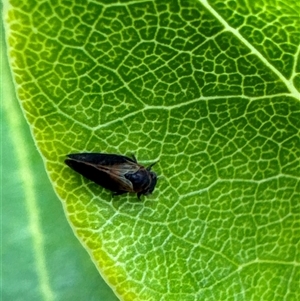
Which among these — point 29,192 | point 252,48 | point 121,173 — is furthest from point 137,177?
point 252,48

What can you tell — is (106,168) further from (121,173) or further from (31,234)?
(31,234)

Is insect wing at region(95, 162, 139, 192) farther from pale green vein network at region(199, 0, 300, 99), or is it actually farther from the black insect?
pale green vein network at region(199, 0, 300, 99)

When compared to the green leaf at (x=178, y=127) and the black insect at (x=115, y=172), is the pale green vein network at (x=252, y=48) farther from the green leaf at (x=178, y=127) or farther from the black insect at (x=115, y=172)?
the black insect at (x=115, y=172)

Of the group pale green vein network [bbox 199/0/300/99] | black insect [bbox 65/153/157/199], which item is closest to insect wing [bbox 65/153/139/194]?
black insect [bbox 65/153/157/199]

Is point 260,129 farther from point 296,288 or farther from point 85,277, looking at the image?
point 85,277

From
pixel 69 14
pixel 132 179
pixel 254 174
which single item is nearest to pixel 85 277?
pixel 132 179

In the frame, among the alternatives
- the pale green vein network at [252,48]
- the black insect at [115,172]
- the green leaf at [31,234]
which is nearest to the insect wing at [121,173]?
the black insect at [115,172]
